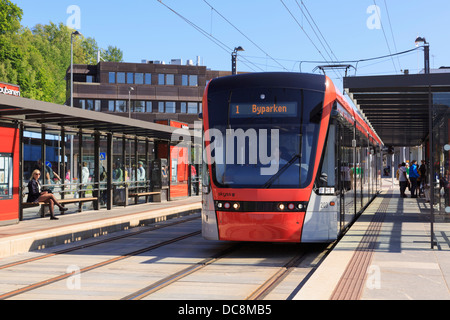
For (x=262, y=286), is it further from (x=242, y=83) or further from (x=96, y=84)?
(x=96, y=84)


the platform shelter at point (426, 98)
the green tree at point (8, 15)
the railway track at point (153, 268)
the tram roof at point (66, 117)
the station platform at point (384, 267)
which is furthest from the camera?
the green tree at point (8, 15)

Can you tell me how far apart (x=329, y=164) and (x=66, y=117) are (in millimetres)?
7405

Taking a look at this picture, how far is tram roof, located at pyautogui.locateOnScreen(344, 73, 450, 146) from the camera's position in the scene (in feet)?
47.5

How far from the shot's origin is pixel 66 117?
15492 millimetres

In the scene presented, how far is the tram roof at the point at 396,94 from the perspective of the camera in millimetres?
14465

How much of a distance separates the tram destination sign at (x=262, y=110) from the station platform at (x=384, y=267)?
93.9 inches

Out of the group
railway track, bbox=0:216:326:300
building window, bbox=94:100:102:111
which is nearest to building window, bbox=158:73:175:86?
building window, bbox=94:100:102:111

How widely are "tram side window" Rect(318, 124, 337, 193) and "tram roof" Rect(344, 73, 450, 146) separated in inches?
69.3

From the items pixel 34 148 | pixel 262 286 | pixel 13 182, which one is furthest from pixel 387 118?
pixel 262 286

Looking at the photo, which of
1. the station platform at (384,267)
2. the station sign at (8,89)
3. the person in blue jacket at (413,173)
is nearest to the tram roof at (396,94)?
the station platform at (384,267)

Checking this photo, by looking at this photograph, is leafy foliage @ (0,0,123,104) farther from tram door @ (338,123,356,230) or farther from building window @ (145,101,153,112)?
tram door @ (338,123,356,230)

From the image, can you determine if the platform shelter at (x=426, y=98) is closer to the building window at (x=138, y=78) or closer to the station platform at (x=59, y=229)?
the station platform at (x=59, y=229)

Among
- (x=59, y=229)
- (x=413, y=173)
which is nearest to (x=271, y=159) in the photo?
(x=59, y=229)
